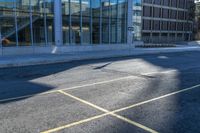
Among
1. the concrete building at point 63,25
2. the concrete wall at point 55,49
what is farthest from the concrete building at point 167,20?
the concrete wall at point 55,49

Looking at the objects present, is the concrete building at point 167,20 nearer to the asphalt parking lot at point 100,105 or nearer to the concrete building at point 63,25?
the concrete building at point 63,25

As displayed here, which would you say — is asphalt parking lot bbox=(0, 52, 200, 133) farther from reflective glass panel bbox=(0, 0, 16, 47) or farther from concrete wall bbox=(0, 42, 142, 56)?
reflective glass panel bbox=(0, 0, 16, 47)

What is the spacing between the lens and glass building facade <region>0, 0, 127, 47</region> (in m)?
20.5

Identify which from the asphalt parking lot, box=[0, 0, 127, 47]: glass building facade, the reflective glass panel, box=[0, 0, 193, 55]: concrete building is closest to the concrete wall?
box=[0, 0, 193, 55]: concrete building

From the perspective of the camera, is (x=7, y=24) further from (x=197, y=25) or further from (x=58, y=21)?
(x=197, y=25)

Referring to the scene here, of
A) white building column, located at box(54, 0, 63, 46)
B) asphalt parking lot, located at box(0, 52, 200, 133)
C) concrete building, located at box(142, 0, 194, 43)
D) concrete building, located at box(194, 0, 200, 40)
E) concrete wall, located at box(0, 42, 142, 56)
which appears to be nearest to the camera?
asphalt parking lot, located at box(0, 52, 200, 133)

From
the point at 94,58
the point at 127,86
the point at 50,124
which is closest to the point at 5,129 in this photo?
the point at 50,124

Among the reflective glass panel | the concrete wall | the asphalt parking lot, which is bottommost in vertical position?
the asphalt parking lot

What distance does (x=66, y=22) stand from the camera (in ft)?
78.7

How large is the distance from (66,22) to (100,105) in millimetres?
18873

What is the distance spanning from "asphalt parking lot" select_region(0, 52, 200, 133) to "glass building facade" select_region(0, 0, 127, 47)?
1204cm

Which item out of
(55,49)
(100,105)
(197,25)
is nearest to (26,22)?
(55,49)

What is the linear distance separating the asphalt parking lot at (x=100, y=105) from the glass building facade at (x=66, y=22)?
12.0m

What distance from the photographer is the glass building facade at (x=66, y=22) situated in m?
20.5
